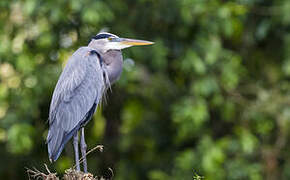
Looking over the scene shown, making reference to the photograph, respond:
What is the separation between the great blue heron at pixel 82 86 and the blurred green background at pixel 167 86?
1504 mm

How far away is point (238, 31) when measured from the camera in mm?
6801

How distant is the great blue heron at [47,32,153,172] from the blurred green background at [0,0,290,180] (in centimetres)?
150

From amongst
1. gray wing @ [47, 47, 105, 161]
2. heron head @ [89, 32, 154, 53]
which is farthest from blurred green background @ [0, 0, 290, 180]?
gray wing @ [47, 47, 105, 161]

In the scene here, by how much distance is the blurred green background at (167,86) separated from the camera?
19.8 ft

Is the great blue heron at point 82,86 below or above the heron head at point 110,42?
below

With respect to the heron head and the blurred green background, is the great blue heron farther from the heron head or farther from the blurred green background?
the blurred green background

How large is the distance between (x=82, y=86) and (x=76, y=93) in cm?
7

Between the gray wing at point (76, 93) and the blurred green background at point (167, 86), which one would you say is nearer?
the gray wing at point (76, 93)

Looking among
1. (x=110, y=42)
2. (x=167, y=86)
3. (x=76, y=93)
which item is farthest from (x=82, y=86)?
(x=167, y=86)

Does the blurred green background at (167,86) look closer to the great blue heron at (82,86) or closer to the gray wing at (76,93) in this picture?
the great blue heron at (82,86)

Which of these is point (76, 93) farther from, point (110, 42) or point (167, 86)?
point (167, 86)

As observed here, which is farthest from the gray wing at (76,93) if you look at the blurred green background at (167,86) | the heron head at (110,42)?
the blurred green background at (167,86)

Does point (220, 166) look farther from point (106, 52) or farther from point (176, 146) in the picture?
point (106, 52)

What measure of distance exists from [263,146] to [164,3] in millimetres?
2074
